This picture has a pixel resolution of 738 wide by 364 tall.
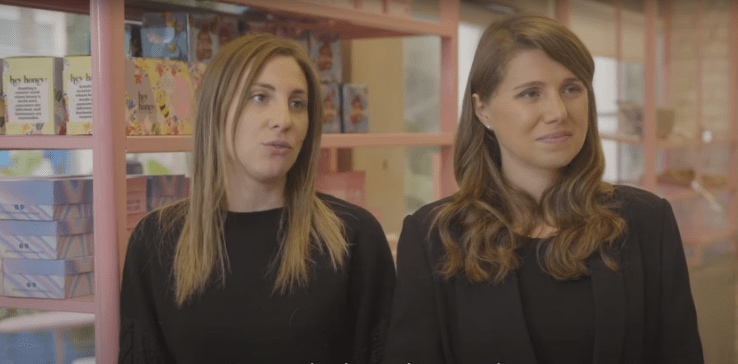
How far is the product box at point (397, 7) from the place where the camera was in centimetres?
321

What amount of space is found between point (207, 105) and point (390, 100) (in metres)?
2.25

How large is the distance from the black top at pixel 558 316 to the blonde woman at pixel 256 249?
449 millimetres

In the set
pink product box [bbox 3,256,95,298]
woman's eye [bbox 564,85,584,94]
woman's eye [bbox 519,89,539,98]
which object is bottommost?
pink product box [bbox 3,256,95,298]

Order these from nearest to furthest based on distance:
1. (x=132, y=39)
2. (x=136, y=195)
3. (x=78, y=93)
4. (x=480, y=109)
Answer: (x=480, y=109)
(x=78, y=93)
(x=136, y=195)
(x=132, y=39)


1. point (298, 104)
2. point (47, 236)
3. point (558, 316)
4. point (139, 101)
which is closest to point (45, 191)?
point (47, 236)

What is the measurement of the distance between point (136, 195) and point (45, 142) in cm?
25

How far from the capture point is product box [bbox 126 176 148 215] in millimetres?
2318

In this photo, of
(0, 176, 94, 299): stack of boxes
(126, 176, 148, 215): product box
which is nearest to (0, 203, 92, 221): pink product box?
(0, 176, 94, 299): stack of boxes

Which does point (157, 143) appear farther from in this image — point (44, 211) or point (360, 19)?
point (360, 19)

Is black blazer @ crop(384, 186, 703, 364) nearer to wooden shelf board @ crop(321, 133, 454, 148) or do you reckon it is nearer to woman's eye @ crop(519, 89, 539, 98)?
woman's eye @ crop(519, 89, 539, 98)

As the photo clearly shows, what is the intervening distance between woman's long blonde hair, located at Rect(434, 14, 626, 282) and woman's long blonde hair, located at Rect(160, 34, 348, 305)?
1.07ft

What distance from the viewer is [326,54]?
3062 mm

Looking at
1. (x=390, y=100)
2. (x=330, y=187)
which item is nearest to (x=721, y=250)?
(x=390, y=100)

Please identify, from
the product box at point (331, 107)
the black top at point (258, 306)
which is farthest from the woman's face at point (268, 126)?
the product box at point (331, 107)
